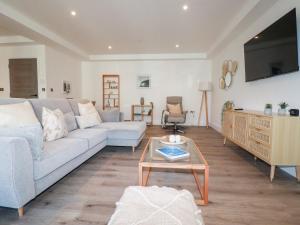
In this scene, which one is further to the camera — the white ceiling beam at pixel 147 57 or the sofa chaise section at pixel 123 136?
the white ceiling beam at pixel 147 57

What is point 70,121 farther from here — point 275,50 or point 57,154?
point 275,50

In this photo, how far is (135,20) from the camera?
11.9ft

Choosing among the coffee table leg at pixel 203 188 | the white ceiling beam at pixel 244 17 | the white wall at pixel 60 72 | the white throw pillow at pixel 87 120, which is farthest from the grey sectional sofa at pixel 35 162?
the white ceiling beam at pixel 244 17

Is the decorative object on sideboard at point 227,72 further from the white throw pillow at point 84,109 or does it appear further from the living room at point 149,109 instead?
the white throw pillow at point 84,109

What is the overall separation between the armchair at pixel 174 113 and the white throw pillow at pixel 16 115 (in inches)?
136

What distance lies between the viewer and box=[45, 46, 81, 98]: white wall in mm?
5043

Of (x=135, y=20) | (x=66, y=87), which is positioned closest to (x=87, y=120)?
(x=135, y=20)

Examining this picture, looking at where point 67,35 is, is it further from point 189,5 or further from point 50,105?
point 189,5

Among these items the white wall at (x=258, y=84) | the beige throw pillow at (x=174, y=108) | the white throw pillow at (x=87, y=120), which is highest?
the white wall at (x=258, y=84)

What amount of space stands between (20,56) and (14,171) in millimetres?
4843

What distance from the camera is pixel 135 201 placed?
100cm

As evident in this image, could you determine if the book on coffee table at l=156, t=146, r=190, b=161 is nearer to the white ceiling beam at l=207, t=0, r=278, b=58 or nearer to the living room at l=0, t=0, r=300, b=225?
the living room at l=0, t=0, r=300, b=225

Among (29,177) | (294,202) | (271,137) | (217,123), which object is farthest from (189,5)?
(217,123)

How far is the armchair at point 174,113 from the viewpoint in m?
5.08
